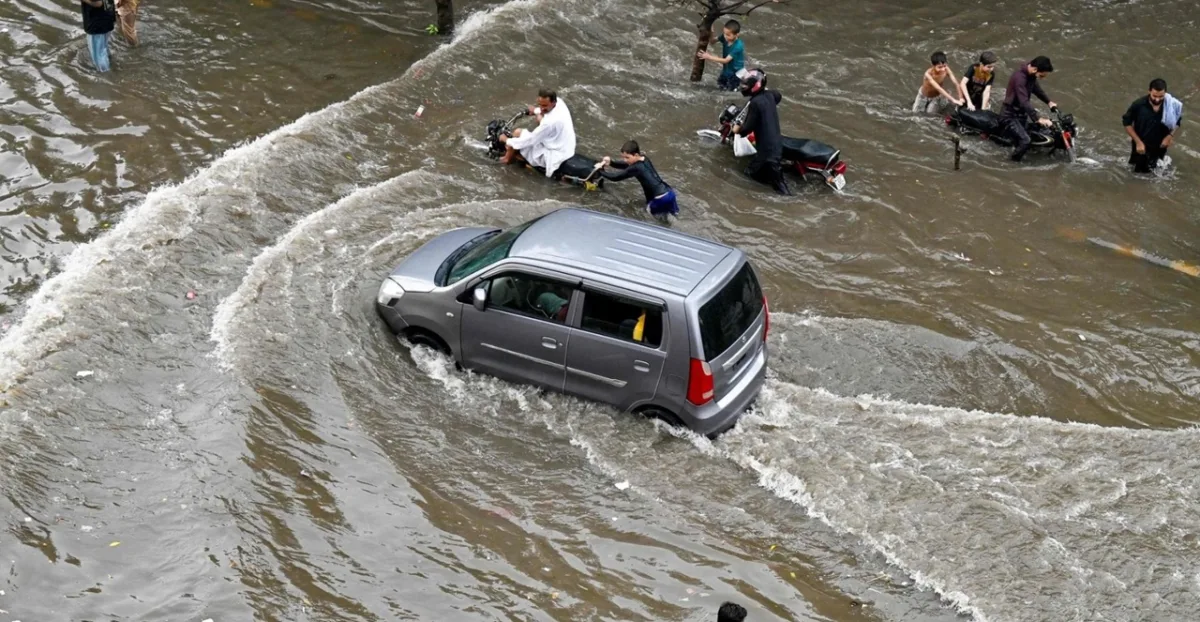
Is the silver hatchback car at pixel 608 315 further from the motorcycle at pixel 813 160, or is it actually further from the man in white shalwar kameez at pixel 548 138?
the motorcycle at pixel 813 160

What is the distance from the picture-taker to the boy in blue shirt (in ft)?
53.9

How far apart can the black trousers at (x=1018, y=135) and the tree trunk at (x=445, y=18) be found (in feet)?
28.9

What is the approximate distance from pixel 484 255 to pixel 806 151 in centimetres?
555

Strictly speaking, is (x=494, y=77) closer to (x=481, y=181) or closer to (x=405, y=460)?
(x=481, y=181)

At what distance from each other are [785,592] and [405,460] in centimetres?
327

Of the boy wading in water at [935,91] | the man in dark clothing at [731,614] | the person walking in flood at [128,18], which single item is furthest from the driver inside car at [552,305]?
the person walking in flood at [128,18]

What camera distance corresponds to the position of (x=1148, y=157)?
575 inches

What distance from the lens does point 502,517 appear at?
8.61 metres

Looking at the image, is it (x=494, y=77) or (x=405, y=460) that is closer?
(x=405, y=460)

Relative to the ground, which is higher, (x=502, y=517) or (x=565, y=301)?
(x=565, y=301)

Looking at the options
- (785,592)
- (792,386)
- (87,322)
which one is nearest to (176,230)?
(87,322)

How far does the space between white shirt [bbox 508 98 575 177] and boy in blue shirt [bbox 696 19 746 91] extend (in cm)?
366

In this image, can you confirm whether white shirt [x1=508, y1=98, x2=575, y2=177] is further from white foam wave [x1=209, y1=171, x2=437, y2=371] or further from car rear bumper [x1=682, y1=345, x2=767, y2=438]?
car rear bumper [x1=682, y1=345, x2=767, y2=438]

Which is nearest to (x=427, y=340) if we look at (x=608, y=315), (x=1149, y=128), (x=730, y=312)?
(x=608, y=315)
